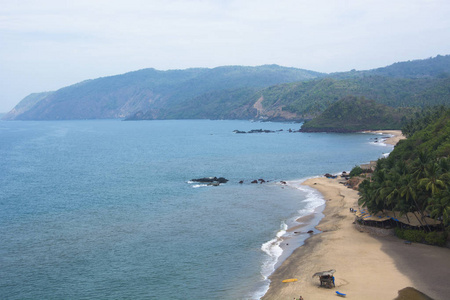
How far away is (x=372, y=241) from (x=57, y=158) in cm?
12031

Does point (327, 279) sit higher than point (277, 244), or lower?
higher

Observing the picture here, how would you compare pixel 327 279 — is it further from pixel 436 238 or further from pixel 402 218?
pixel 402 218

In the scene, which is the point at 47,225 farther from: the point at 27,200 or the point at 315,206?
the point at 315,206

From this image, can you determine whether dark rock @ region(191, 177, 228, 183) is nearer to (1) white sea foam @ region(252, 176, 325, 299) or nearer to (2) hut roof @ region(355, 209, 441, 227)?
(1) white sea foam @ region(252, 176, 325, 299)

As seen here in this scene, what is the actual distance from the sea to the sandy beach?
2504 millimetres

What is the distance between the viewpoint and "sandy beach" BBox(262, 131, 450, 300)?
36.8 metres

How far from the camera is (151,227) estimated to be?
5934cm

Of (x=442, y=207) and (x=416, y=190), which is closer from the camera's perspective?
(x=442, y=207)

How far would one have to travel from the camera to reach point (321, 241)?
169ft

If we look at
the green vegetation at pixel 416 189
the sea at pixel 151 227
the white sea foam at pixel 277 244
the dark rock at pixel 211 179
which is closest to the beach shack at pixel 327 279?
the white sea foam at pixel 277 244

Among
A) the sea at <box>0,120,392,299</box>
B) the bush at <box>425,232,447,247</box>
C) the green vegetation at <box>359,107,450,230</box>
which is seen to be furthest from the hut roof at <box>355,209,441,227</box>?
the sea at <box>0,120,392,299</box>

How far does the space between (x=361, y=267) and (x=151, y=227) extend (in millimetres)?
29714

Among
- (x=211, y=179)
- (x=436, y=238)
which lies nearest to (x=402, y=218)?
(x=436, y=238)

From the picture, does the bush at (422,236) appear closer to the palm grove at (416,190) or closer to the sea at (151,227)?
the palm grove at (416,190)
